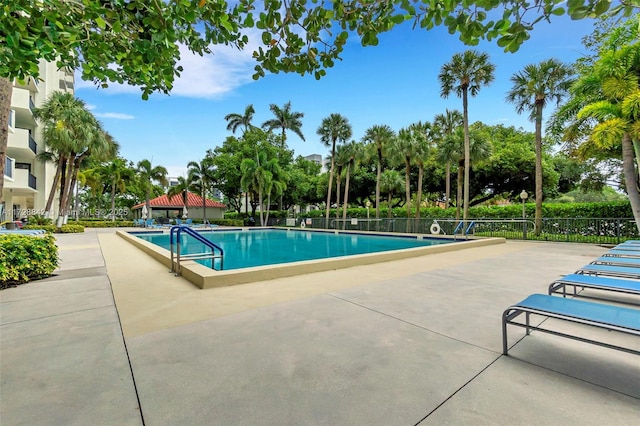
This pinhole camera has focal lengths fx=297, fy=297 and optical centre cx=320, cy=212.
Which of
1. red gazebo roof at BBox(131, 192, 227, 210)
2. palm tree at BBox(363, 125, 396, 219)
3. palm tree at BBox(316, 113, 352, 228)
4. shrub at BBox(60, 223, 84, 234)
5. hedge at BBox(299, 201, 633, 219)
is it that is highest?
palm tree at BBox(316, 113, 352, 228)

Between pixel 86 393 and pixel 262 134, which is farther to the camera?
pixel 262 134

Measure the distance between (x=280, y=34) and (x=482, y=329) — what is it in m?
3.53

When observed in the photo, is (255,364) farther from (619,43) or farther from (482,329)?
(619,43)

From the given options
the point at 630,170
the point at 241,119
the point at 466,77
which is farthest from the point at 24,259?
the point at 241,119

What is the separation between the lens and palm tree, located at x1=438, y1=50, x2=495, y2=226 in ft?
57.4

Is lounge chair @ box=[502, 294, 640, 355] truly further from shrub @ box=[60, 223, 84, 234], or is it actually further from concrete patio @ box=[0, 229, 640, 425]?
shrub @ box=[60, 223, 84, 234]

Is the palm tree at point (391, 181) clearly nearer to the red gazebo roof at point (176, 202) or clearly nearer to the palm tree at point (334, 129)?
the palm tree at point (334, 129)

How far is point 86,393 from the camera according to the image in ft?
6.44

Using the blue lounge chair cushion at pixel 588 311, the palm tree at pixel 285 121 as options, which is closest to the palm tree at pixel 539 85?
the blue lounge chair cushion at pixel 588 311

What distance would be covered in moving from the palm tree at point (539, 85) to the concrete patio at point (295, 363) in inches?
575

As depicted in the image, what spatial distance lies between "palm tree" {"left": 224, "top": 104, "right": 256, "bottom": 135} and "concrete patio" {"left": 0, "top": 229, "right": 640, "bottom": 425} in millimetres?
37155

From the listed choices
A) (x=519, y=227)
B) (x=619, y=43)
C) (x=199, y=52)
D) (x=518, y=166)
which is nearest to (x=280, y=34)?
(x=199, y=52)

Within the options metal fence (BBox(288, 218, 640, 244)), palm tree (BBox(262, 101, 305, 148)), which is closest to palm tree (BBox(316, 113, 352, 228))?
metal fence (BBox(288, 218, 640, 244))

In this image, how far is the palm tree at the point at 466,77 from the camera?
17484 millimetres
